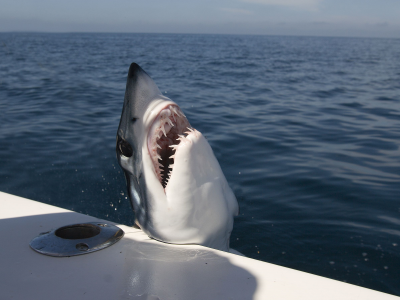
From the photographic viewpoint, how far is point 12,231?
76.4 inches

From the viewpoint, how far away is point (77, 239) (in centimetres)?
186

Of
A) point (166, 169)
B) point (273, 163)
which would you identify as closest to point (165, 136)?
point (166, 169)

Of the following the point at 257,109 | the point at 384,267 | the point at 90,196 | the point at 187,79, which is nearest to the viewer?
the point at 384,267

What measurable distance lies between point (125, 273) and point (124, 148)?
709 millimetres

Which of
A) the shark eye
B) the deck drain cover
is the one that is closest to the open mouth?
the shark eye

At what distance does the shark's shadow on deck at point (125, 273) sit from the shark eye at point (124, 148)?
18.7 inches

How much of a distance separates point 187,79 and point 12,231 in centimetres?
1218

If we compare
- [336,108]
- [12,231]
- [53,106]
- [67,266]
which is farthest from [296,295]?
[53,106]

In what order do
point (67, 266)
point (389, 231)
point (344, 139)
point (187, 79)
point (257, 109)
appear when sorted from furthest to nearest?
point (187, 79) → point (257, 109) → point (344, 139) → point (389, 231) → point (67, 266)

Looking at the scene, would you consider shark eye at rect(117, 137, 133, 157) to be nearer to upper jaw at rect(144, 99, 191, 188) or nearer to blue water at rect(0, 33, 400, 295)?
upper jaw at rect(144, 99, 191, 188)

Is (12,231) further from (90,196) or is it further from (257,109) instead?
(257,109)

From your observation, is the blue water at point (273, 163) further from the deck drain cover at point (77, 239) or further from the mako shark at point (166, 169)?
the deck drain cover at point (77, 239)

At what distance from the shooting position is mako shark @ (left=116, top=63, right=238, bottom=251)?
5.91ft

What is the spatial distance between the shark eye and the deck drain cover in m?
0.42
